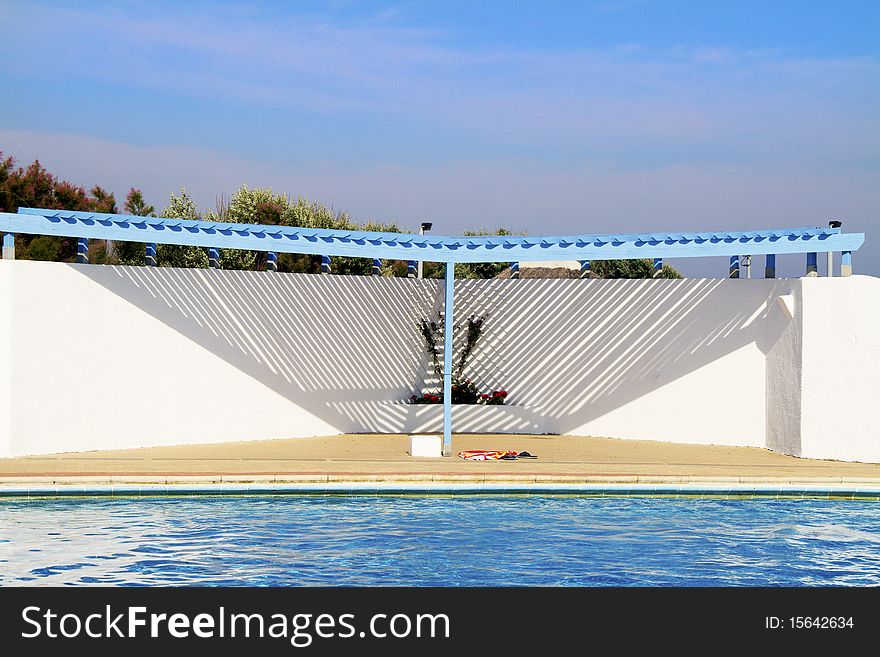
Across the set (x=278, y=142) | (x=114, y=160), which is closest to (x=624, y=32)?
(x=278, y=142)

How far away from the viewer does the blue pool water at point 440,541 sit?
376 inches

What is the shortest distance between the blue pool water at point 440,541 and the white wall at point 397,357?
10.4 feet

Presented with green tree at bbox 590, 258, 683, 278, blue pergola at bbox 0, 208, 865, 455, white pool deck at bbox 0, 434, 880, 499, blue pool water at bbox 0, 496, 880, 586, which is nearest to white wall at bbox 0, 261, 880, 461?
blue pergola at bbox 0, 208, 865, 455

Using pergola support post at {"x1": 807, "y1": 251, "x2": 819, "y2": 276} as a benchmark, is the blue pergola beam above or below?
above

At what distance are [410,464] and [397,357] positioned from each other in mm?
5587

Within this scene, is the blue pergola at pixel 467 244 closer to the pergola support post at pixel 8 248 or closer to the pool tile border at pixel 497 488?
the pergola support post at pixel 8 248

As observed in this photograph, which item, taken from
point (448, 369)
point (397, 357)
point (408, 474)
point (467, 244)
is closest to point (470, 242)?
point (467, 244)

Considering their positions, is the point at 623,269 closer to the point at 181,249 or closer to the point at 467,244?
the point at 181,249

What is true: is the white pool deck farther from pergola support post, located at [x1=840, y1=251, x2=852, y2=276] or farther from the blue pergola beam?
the blue pergola beam

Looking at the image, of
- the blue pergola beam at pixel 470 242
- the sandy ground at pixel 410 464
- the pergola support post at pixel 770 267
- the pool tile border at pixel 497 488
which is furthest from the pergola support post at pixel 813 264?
the pool tile border at pixel 497 488

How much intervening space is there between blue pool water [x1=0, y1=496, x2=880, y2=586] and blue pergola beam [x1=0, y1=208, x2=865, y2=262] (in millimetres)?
4198

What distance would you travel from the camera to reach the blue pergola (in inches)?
591

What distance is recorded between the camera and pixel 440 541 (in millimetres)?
10891
